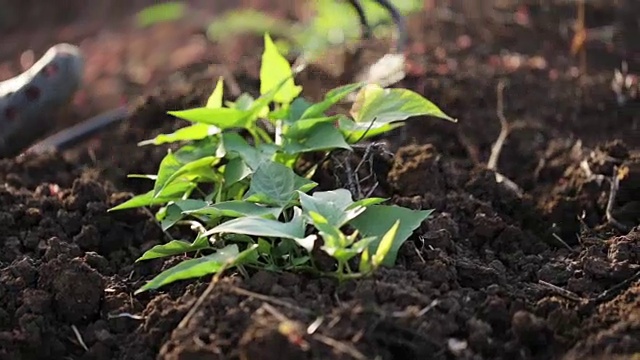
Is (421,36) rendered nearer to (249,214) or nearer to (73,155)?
(73,155)

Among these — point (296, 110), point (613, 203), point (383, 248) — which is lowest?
point (613, 203)

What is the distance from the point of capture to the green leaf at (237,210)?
1.60 meters

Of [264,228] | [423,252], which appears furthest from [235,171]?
[423,252]

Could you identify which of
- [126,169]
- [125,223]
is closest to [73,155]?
[126,169]

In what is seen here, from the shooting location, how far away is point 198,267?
4.90ft

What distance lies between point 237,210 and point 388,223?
0.98 feet

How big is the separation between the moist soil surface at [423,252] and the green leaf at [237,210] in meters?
0.14

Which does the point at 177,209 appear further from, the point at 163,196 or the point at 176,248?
the point at 176,248

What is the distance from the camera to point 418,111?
1.85 meters

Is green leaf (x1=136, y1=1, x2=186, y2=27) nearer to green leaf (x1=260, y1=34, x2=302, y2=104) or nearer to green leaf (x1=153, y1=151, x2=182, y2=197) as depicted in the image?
green leaf (x1=260, y1=34, x2=302, y2=104)

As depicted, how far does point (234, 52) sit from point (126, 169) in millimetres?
1638

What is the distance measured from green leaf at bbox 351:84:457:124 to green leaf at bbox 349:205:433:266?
0.31 m

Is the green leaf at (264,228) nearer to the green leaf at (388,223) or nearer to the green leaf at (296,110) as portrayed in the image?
the green leaf at (388,223)

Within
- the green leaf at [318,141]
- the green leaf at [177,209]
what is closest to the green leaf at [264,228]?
the green leaf at [177,209]
